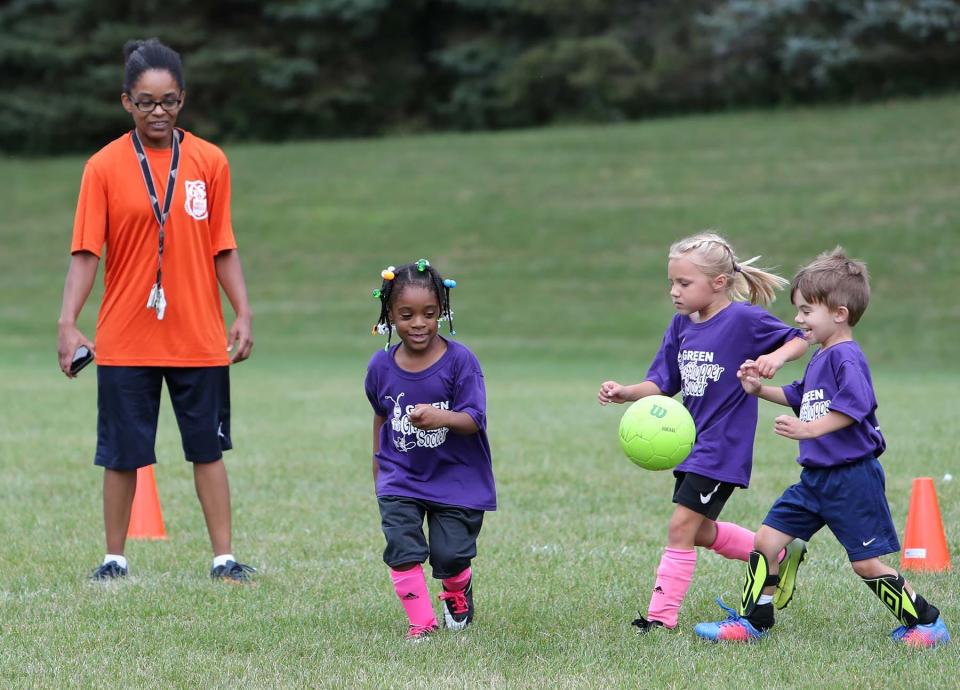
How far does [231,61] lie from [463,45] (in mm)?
8286

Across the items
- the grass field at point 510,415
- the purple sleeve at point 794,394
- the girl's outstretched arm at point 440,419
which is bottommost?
the grass field at point 510,415

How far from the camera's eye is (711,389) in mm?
5406

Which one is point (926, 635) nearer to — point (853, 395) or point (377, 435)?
point (853, 395)

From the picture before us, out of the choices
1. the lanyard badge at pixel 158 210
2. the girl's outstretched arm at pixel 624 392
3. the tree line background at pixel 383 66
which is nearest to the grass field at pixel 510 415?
the girl's outstretched arm at pixel 624 392

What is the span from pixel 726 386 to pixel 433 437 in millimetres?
1213

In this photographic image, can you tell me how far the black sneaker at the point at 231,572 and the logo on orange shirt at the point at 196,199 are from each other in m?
1.68

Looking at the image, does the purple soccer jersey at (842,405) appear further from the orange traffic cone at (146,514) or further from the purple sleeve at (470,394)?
the orange traffic cone at (146,514)

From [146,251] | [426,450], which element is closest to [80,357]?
[146,251]

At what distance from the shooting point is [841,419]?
16.1 ft

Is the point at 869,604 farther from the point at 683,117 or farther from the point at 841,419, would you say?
the point at 683,117

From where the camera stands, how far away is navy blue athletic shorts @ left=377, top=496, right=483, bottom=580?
5.25m

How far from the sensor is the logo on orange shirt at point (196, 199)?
628 centimetres

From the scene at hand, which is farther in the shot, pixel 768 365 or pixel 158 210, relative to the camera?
pixel 158 210

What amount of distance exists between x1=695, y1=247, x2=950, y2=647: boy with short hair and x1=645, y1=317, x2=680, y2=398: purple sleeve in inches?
21.1
